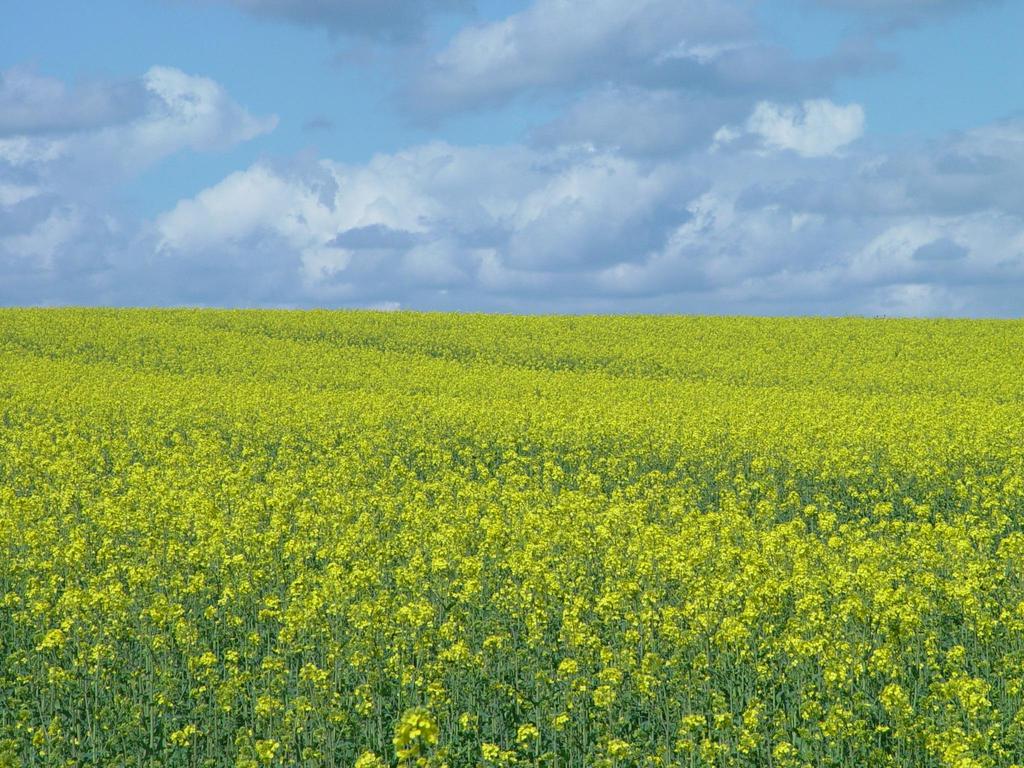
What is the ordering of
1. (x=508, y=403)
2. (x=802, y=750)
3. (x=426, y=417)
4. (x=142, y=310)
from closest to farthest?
(x=802, y=750), (x=426, y=417), (x=508, y=403), (x=142, y=310)

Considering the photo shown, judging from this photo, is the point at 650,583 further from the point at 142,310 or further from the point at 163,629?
the point at 142,310

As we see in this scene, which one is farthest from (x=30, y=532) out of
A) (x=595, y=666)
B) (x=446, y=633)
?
(x=595, y=666)

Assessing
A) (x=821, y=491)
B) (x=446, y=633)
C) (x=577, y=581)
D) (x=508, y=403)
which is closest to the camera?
(x=446, y=633)

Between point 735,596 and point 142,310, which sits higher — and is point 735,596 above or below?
below

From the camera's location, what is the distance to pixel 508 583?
15734 mm

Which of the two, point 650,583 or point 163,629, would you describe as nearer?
point 163,629

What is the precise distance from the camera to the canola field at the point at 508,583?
11.0m

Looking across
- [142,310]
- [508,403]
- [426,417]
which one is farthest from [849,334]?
[142,310]

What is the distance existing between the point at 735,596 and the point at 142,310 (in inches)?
2456

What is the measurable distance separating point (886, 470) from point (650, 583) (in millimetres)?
11719

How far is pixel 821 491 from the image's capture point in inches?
1004

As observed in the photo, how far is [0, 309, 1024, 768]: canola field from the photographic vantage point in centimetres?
1104

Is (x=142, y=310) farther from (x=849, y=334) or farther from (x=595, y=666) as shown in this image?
(x=595, y=666)

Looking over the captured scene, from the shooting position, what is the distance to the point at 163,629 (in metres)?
14.4
